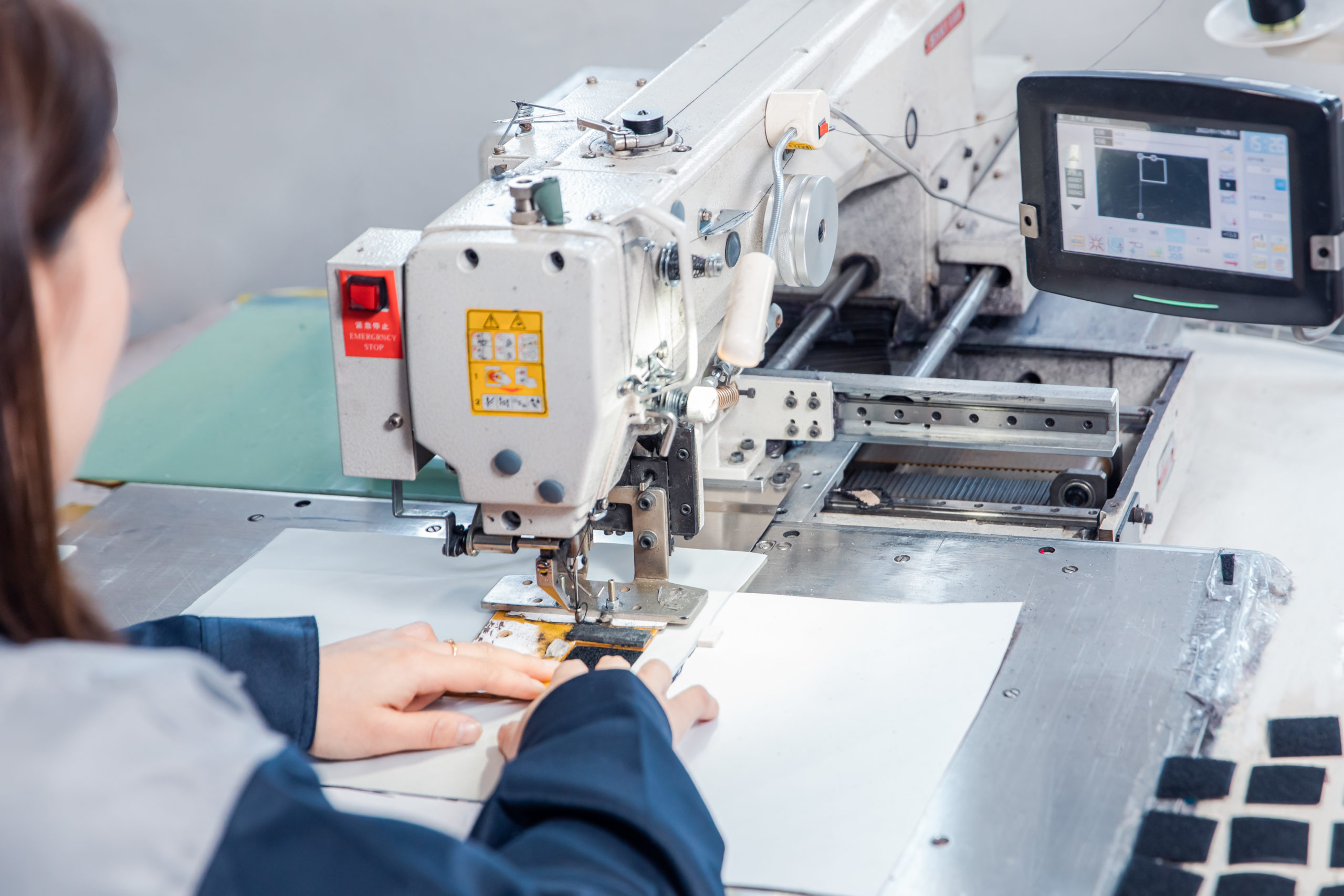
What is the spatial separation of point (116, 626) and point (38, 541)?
0.98m

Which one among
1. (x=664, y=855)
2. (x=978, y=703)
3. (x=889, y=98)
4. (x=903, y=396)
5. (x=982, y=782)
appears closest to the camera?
(x=664, y=855)

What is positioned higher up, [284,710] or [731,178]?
[731,178]

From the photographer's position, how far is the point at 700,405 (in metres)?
1.56

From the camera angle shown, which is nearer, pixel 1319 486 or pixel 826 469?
pixel 826 469

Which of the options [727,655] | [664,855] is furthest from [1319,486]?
[664,855]

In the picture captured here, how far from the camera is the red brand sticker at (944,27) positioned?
85.1 inches

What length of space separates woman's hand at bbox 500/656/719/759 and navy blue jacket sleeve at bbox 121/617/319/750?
0.67ft

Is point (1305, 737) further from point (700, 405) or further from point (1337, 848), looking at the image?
point (700, 405)

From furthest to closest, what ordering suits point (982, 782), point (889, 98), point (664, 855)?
point (889, 98) → point (982, 782) → point (664, 855)

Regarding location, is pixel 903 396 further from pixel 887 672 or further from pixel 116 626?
pixel 116 626

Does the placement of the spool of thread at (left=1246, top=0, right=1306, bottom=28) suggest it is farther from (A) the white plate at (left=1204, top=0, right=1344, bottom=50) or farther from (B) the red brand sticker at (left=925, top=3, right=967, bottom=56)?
(B) the red brand sticker at (left=925, top=3, right=967, bottom=56)

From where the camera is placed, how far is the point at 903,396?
1.93 m

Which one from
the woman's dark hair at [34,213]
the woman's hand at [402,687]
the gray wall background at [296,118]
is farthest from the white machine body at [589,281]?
the gray wall background at [296,118]

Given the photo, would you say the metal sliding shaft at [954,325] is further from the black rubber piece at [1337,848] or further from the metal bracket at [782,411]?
the black rubber piece at [1337,848]
